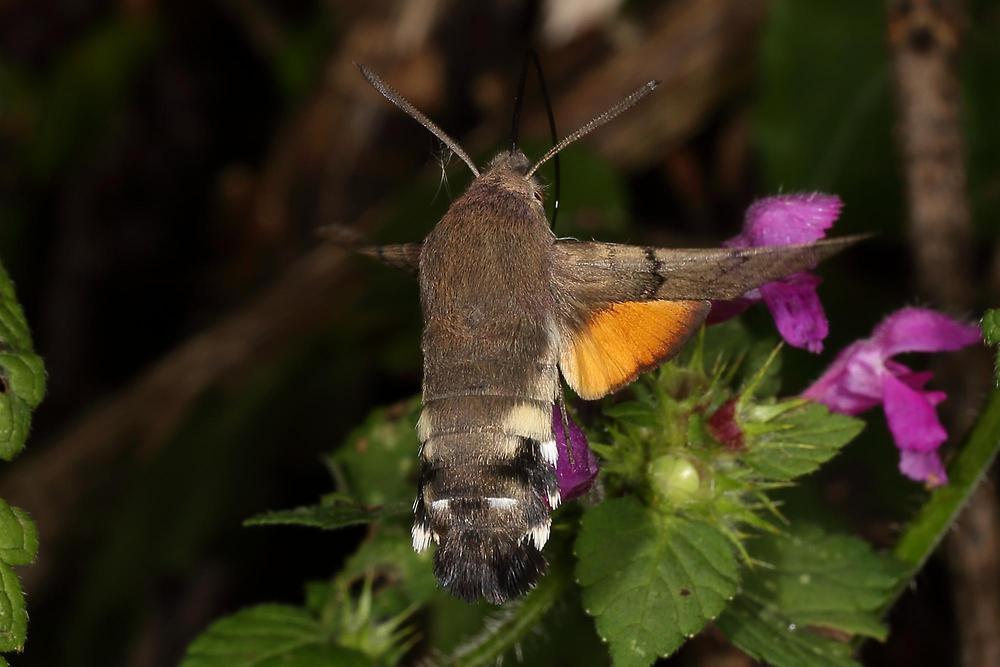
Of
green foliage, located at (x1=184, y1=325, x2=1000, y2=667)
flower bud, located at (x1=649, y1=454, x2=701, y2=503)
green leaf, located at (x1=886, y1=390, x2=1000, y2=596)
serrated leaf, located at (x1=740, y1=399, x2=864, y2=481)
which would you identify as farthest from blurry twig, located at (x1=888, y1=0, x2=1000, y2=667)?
flower bud, located at (x1=649, y1=454, x2=701, y2=503)

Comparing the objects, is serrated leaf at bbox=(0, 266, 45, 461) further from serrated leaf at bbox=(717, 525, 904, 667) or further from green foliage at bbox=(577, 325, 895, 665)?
serrated leaf at bbox=(717, 525, 904, 667)

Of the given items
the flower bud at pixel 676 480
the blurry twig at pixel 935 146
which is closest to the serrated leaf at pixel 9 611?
the flower bud at pixel 676 480

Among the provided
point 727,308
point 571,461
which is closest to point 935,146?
point 727,308

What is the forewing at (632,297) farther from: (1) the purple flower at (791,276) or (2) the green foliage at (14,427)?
(2) the green foliage at (14,427)

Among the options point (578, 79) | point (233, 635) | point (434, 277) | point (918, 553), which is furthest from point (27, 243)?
point (918, 553)

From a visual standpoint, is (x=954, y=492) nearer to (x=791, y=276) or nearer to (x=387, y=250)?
(x=791, y=276)

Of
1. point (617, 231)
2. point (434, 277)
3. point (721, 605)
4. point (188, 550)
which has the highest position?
point (617, 231)

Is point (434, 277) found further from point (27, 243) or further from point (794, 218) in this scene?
point (27, 243)
